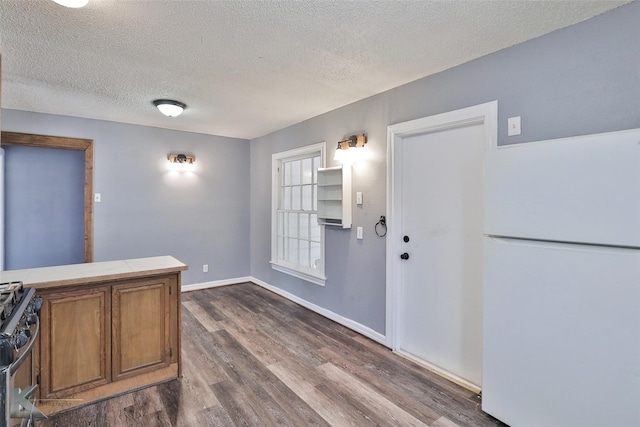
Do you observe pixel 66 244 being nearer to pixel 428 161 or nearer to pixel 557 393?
pixel 428 161

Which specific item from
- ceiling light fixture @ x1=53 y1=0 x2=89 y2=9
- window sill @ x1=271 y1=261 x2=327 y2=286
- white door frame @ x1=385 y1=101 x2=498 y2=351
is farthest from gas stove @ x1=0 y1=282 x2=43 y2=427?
window sill @ x1=271 y1=261 x2=327 y2=286

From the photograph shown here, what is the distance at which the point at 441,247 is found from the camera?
2.59 metres

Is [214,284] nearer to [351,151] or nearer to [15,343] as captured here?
[351,151]

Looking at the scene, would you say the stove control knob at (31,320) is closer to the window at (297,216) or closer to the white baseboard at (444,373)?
the white baseboard at (444,373)

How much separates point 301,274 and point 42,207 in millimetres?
4174

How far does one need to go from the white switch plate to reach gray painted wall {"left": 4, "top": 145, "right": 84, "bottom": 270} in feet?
19.6

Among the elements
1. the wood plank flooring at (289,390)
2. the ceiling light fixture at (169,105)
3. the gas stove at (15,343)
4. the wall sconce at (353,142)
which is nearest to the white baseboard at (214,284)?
the wood plank flooring at (289,390)

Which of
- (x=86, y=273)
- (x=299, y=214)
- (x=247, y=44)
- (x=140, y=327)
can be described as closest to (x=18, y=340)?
(x=86, y=273)

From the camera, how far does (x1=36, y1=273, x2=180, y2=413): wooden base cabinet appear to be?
199cm

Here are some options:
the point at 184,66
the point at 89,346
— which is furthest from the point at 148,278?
the point at 184,66

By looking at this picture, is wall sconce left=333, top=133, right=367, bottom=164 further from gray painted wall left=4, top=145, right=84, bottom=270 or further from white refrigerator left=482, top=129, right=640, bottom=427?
gray painted wall left=4, top=145, right=84, bottom=270

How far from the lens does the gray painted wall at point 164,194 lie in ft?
13.3

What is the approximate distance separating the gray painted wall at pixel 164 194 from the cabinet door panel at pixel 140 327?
237 cm

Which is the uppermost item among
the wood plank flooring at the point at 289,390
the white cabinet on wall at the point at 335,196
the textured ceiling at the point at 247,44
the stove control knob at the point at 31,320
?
the textured ceiling at the point at 247,44
